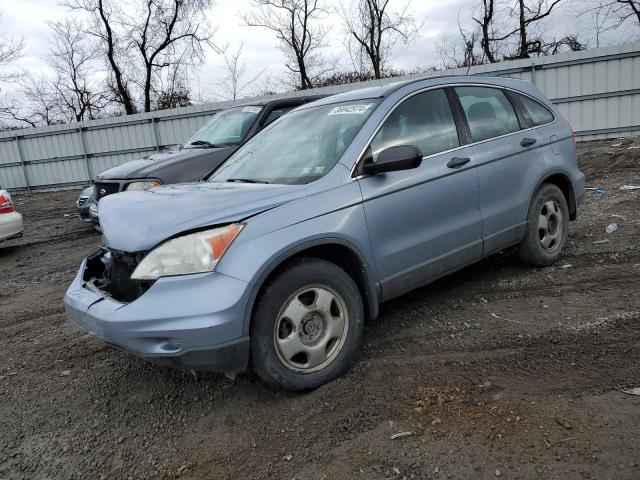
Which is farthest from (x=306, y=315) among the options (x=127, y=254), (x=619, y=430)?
(x=619, y=430)

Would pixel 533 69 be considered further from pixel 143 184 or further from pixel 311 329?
pixel 311 329

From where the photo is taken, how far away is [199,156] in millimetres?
6555

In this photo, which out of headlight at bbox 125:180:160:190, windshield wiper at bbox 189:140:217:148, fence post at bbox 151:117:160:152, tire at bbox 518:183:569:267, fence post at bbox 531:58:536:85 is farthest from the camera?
fence post at bbox 151:117:160:152

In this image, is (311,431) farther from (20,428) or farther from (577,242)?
(577,242)

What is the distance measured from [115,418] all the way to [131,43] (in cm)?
3199

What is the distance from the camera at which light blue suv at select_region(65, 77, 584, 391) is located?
2656 millimetres

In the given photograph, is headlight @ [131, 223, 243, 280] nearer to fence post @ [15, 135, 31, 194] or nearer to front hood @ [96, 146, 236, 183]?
A: front hood @ [96, 146, 236, 183]

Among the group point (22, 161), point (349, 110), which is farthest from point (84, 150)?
point (349, 110)

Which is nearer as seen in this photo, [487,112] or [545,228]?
[487,112]

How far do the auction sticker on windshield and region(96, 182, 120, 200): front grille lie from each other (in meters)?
3.83

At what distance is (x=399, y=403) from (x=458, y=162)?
6.25 ft

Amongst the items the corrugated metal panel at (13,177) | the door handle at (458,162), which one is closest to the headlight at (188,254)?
the door handle at (458,162)

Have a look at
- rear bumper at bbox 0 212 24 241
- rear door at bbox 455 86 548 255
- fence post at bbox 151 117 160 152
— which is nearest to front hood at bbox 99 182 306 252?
rear door at bbox 455 86 548 255

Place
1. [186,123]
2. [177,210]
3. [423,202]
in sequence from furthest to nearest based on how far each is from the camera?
1. [186,123]
2. [423,202]
3. [177,210]
